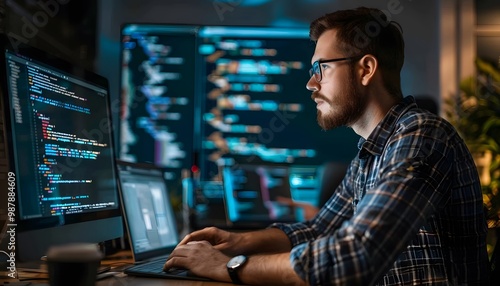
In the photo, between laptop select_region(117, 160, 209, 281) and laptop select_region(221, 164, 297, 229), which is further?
laptop select_region(221, 164, 297, 229)

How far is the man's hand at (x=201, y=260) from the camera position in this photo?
1213 mm

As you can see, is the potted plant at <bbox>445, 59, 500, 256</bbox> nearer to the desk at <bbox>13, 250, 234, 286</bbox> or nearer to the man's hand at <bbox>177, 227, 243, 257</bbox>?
the man's hand at <bbox>177, 227, 243, 257</bbox>

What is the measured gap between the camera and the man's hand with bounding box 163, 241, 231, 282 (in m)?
1.21

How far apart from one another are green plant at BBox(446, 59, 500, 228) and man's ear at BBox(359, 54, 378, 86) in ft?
8.59

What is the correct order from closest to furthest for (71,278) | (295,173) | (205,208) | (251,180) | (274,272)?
1. (71,278)
2. (274,272)
3. (251,180)
4. (205,208)
5. (295,173)

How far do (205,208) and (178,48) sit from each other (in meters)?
1.46

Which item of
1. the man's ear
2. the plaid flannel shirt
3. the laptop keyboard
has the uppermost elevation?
the man's ear

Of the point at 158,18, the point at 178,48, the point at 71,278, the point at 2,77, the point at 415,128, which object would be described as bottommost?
the point at 71,278

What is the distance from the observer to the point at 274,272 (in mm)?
1095

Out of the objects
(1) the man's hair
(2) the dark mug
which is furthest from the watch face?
(1) the man's hair

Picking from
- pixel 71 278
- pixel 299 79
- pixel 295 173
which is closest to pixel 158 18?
pixel 299 79

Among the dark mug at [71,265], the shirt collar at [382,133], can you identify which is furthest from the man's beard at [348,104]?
the dark mug at [71,265]

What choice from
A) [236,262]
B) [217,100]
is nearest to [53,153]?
[236,262]

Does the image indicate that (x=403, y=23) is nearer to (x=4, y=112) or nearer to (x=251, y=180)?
(x=251, y=180)
